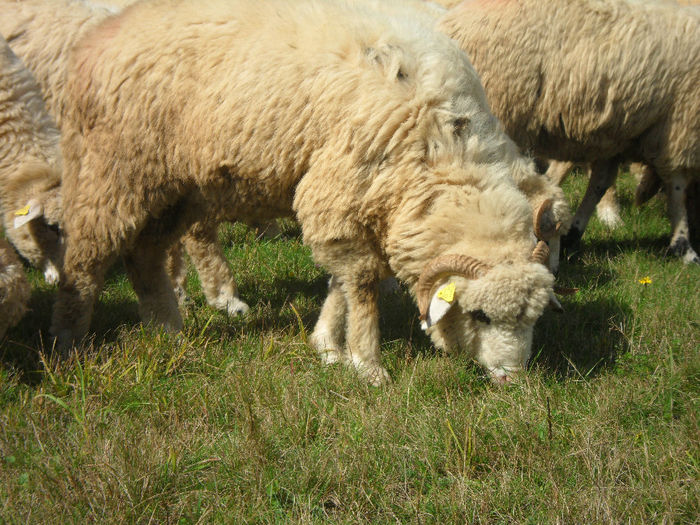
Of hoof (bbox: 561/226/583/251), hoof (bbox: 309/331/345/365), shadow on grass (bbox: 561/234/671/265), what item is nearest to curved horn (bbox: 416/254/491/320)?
hoof (bbox: 309/331/345/365)

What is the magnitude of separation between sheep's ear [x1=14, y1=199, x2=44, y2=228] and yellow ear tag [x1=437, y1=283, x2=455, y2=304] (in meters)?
2.89

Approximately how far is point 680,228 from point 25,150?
5313mm

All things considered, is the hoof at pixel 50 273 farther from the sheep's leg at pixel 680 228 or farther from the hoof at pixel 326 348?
the sheep's leg at pixel 680 228

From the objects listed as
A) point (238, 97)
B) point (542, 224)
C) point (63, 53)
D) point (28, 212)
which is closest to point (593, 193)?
point (542, 224)

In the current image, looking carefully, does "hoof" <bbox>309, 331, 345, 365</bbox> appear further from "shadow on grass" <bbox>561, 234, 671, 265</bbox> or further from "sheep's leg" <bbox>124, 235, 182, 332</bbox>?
"shadow on grass" <bbox>561, 234, 671, 265</bbox>

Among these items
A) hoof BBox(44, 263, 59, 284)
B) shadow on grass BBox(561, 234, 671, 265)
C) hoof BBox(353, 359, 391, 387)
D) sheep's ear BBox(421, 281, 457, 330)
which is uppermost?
sheep's ear BBox(421, 281, 457, 330)

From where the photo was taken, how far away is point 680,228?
253 inches

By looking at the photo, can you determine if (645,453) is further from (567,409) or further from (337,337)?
(337,337)

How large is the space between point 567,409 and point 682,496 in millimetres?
811

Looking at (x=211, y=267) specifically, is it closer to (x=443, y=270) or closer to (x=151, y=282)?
(x=151, y=282)

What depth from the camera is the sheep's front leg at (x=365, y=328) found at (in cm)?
410

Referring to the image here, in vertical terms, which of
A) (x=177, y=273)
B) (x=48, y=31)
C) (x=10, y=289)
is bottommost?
(x=177, y=273)

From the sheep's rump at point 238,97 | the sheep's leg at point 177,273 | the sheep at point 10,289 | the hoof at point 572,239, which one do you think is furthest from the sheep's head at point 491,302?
the hoof at point 572,239

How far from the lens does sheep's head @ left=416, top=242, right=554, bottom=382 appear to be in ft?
12.1
